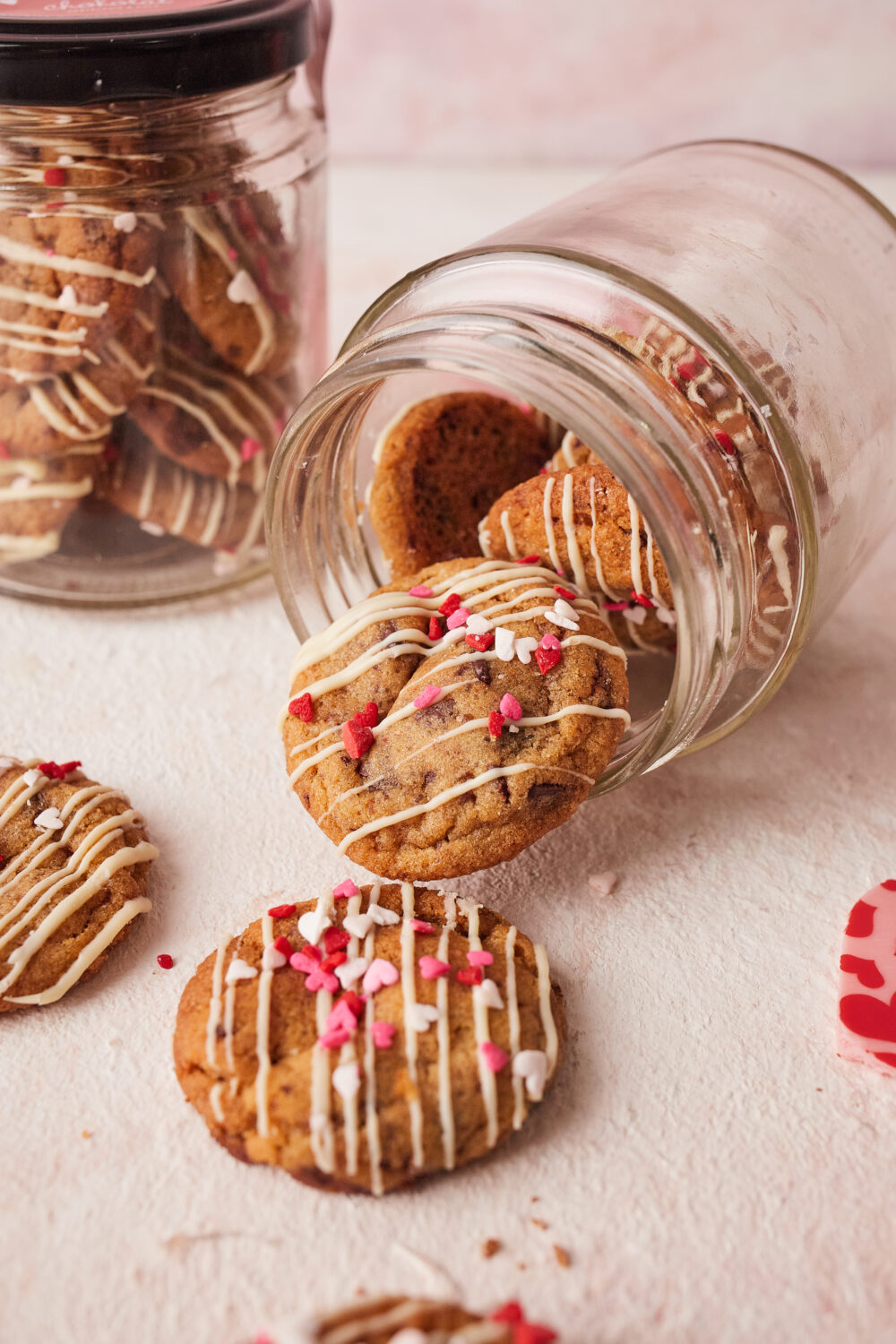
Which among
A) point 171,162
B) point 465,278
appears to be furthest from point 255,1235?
point 171,162

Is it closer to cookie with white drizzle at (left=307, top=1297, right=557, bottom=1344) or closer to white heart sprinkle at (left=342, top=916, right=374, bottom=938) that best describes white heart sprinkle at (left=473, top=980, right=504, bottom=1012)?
white heart sprinkle at (left=342, top=916, right=374, bottom=938)

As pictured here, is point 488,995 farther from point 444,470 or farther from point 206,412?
point 206,412

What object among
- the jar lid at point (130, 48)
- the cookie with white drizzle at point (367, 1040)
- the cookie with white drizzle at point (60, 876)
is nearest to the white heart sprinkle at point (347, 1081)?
the cookie with white drizzle at point (367, 1040)

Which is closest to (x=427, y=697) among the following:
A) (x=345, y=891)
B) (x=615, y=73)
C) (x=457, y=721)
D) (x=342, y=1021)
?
(x=457, y=721)

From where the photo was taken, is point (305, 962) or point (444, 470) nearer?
point (305, 962)

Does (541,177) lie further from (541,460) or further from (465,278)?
(465,278)

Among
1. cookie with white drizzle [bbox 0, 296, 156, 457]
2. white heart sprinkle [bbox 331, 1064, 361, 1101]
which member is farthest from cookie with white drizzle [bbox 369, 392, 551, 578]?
white heart sprinkle [bbox 331, 1064, 361, 1101]
